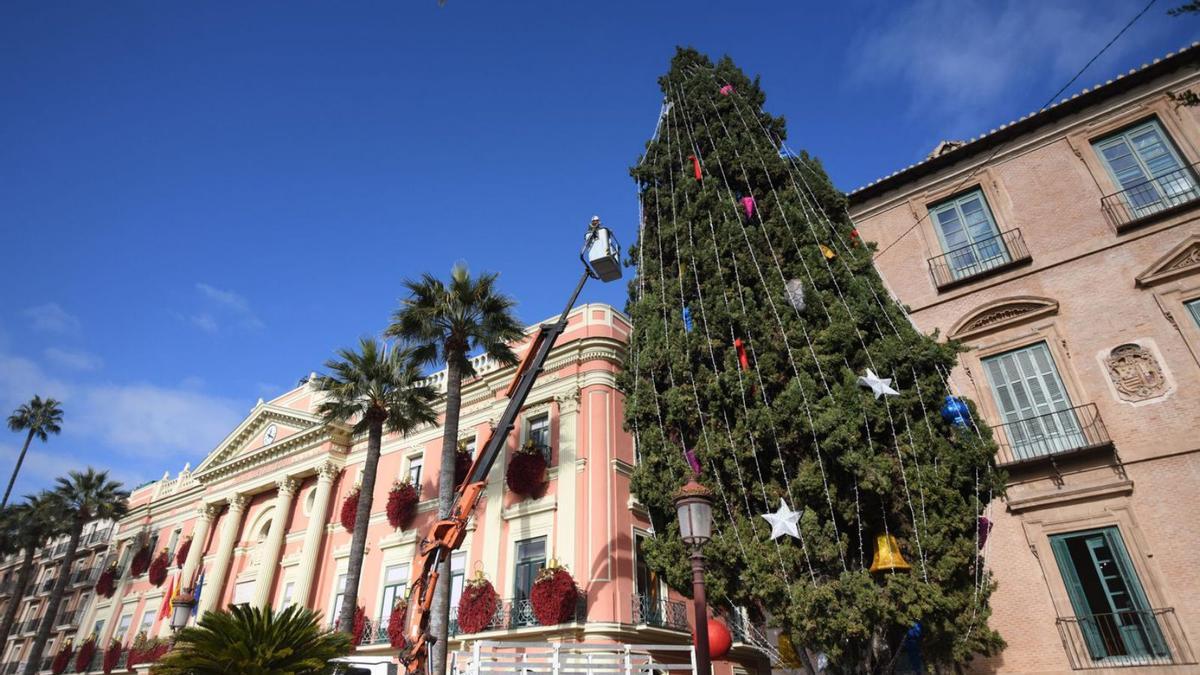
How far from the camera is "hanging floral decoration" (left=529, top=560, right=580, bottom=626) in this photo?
1670cm

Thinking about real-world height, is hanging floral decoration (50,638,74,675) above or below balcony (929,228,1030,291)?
below

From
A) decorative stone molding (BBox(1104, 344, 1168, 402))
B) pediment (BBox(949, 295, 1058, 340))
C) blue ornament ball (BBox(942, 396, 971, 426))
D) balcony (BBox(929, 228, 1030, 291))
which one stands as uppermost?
balcony (BBox(929, 228, 1030, 291))

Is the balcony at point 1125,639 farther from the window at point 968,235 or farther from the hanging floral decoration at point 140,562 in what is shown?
the hanging floral decoration at point 140,562

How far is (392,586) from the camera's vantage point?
73.2 ft

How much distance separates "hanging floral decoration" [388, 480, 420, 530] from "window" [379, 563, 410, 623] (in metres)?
1.40

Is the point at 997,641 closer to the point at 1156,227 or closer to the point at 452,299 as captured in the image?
the point at 1156,227

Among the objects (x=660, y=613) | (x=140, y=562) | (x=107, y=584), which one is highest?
(x=140, y=562)

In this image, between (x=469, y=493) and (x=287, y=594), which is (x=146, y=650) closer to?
(x=287, y=594)

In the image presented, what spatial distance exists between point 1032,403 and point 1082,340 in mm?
1551

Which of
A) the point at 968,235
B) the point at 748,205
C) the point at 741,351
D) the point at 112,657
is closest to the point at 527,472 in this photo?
the point at 741,351

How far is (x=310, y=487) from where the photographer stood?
27.8 metres

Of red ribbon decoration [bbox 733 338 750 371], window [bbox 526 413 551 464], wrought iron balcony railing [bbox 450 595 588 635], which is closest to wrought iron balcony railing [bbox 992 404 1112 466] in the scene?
red ribbon decoration [bbox 733 338 750 371]

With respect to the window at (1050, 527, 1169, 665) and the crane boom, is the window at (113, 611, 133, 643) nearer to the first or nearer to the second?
the crane boom

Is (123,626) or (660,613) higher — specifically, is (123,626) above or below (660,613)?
above
